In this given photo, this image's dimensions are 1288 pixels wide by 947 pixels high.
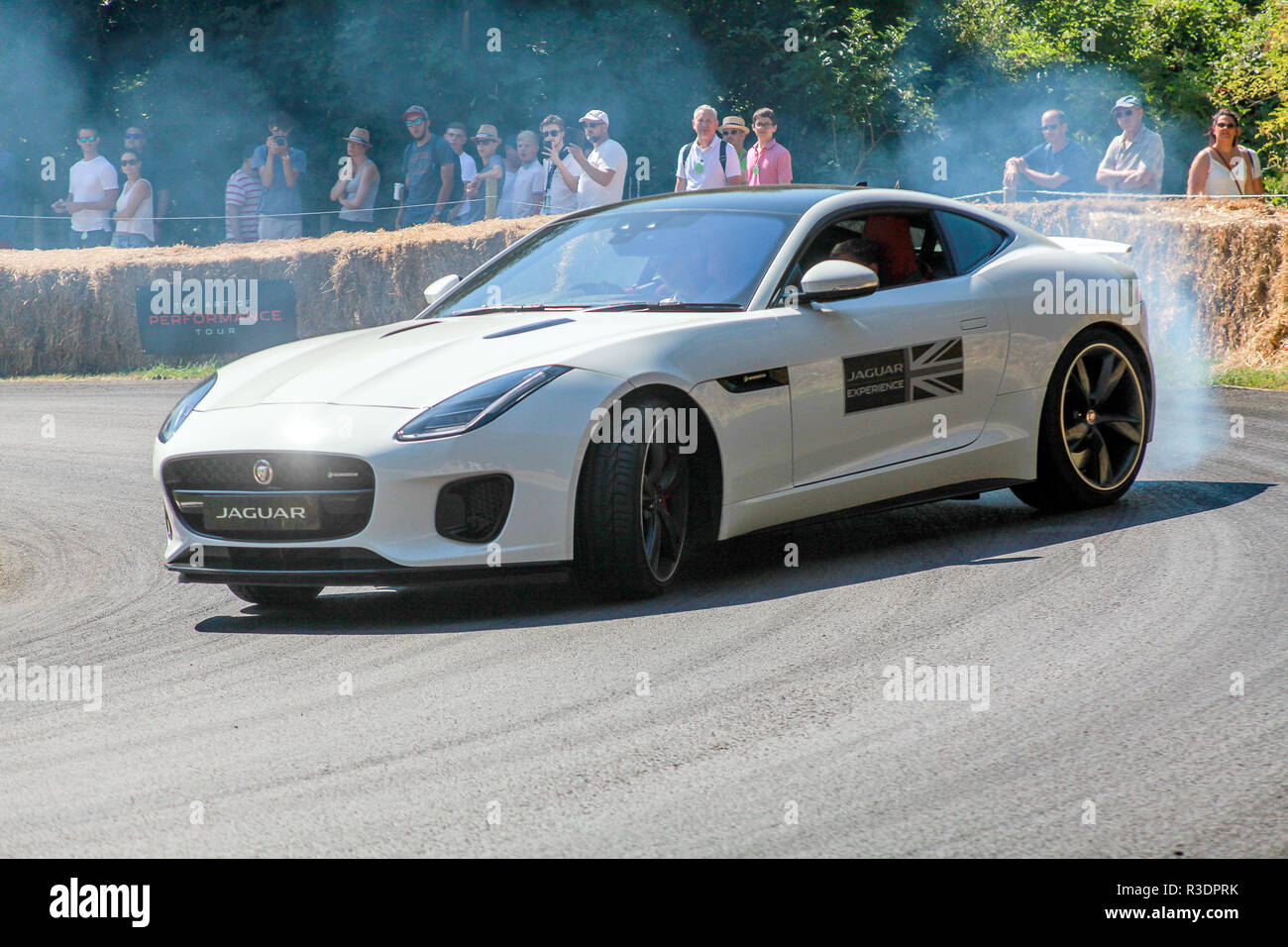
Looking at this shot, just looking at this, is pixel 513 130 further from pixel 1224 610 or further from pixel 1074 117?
pixel 1224 610

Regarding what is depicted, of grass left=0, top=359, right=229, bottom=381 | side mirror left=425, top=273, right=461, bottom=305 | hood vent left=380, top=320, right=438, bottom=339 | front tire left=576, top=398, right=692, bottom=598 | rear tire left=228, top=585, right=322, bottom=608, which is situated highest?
side mirror left=425, top=273, right=461, bottom=305

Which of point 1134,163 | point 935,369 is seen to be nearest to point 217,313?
point 1134,163

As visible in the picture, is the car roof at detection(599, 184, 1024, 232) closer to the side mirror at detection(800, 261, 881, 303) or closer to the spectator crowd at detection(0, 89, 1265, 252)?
the side mirror at detection(800, 261, 881, 303)

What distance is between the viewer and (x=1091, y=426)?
Answer: 307 inches

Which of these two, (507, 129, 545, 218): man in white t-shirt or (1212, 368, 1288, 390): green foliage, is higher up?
(507, 129, 545, 218): man in white t-shirt

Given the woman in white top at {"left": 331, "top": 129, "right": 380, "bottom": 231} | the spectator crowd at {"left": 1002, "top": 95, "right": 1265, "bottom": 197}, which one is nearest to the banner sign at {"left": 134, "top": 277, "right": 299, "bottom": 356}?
the woman in white top at {"left": 331, "top": 129, "right": 380, "bottom": 231}

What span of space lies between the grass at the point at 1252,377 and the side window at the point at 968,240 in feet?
21.5

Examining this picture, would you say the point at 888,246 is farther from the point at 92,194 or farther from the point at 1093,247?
the point at 92,194

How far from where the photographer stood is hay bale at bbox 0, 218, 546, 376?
17422 millimetres

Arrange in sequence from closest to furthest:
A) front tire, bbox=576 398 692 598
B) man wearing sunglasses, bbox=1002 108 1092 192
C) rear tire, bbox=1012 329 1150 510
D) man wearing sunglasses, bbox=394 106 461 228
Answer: front tire, bbox=576 398 692 598 → rear tire, bbox=1012 329 1150 510 → man wearing sunglasses, bbox=1002 108 1092 192 → man wearing sunglasses, bbox=394 106 461 228

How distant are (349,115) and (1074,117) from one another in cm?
2035

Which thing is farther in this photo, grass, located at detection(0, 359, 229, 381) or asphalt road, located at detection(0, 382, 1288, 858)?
grass, located at detection(0, 359, 229, 381)
